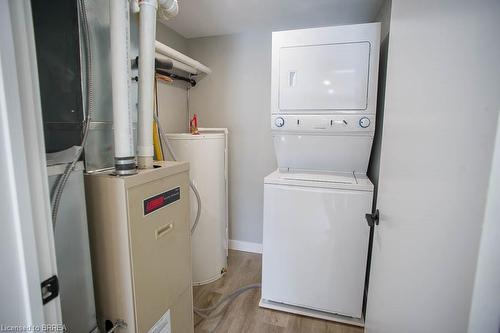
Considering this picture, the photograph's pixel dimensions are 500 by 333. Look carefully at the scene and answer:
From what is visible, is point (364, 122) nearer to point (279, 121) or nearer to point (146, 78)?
point (279, 121)

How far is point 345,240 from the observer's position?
162 centimetres

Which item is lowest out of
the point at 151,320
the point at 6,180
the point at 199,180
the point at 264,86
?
the point at 151,320

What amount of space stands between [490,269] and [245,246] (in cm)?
248

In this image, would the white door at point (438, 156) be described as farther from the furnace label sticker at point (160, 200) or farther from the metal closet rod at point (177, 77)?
the metal closet rod at point (177, 77)

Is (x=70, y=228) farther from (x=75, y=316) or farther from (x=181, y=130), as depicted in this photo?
(x=181, y=130)

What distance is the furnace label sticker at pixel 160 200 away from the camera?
3.16 feet

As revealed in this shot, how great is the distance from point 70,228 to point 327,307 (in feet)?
5.66

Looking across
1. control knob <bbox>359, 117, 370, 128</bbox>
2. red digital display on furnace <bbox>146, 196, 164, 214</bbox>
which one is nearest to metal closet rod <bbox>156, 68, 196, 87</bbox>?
red digital display on furnace <bbox>146, 196, 164, 214</bbox>

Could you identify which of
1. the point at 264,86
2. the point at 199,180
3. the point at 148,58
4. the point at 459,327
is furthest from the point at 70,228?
the point at 264,86

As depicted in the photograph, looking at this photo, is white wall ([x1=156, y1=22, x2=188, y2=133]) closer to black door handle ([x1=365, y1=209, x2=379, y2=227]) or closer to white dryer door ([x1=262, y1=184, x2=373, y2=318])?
white dryer door ([x1=262, y1=184, x2=373, y2=318])

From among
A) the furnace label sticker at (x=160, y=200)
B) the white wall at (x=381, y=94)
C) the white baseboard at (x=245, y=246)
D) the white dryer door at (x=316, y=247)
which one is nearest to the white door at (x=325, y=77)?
the white wall at (x=381, y=94)

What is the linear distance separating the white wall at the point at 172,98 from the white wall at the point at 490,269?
233 centimetres

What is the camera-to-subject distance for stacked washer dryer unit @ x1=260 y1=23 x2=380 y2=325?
1.61 metres

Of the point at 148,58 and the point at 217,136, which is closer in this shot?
the point at 148,58
